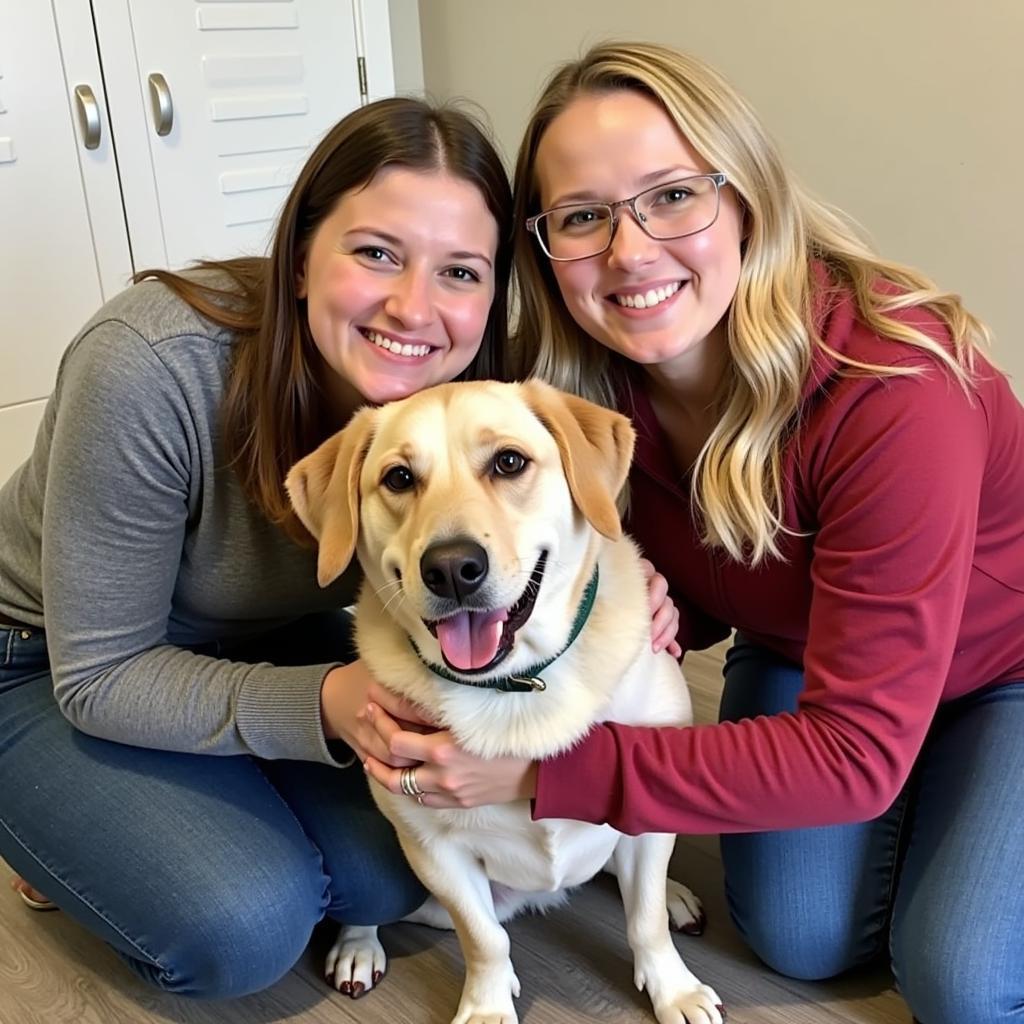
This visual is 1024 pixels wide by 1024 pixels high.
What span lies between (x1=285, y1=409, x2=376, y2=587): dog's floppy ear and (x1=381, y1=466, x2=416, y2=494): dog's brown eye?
0.14 ft

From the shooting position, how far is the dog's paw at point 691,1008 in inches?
56.2

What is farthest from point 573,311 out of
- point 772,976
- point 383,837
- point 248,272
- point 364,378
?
point 772,976

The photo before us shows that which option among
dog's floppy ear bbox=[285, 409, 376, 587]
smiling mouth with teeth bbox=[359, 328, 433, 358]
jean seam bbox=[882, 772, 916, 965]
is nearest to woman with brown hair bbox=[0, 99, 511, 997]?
smiling mouth with teeth bbox=[359, 328, 433, 358]

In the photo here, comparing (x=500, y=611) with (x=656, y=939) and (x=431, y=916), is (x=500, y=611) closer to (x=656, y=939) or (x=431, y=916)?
(x=656, y=939)

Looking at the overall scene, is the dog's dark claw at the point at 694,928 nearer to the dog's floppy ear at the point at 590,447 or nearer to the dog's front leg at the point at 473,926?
the dog's front leg at the point at 473,926

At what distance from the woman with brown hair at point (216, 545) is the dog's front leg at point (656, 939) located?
36 cm

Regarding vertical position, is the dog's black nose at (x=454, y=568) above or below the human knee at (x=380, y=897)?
above

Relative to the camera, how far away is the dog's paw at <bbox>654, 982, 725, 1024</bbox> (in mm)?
1429

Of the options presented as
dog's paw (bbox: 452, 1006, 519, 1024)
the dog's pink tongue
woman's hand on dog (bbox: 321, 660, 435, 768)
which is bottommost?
dog's paw (bbox: 452, 1006, 519, 1024)

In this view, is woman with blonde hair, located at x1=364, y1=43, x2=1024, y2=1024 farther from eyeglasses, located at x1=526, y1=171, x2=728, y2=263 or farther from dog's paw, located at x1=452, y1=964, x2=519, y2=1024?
dog's paw, located at x1=452, y1=964, x2=519, y2=1024

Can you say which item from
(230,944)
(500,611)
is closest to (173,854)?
(230,944)

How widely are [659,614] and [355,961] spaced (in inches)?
27.2

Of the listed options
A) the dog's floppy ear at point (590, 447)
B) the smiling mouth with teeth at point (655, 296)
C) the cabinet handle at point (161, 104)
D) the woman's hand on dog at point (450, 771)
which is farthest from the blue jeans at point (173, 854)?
the cabinet handle at point (161, 104)

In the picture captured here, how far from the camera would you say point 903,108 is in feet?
8.08
